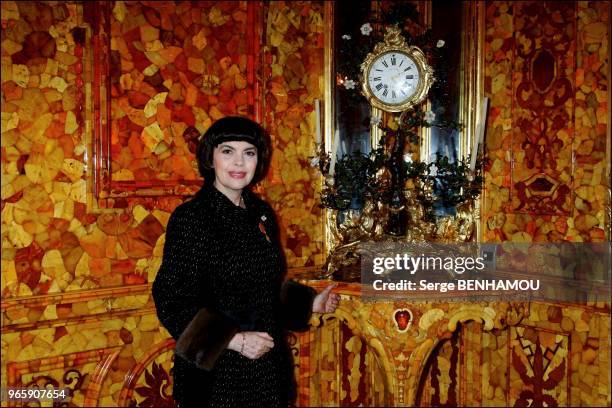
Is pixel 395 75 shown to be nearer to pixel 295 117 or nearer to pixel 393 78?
pixel 393 78

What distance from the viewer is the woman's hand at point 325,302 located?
2.26 metres

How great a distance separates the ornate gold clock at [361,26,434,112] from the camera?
9.27ft

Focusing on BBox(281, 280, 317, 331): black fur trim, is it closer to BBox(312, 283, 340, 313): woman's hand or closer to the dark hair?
BBox(312, 283, 340, 313): woman's hand

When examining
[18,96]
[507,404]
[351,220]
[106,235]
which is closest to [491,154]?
[351,220]

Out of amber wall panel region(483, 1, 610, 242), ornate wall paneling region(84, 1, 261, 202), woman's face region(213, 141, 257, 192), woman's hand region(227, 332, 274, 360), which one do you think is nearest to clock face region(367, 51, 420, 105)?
amber wall panel region(483, 1, 610, 242)

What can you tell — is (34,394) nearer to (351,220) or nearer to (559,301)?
(351,220)

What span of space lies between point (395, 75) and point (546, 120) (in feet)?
2.20

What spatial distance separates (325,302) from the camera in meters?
2.29

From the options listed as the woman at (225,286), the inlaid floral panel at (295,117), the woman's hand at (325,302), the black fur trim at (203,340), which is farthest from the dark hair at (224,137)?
the inlaid floral panel at (295,117)

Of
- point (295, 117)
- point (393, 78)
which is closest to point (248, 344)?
point (295, 117)

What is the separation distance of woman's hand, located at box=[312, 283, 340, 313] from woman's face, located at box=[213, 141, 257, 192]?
0.55m

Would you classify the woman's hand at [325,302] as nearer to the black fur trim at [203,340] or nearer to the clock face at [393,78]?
the black fur trim at [203,340]

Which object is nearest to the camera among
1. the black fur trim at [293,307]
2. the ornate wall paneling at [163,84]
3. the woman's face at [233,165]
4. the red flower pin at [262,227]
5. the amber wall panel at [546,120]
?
the woman's face at [233,165]

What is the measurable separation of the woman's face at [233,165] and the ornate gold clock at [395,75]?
42.4 inches
